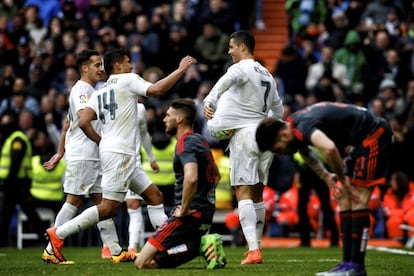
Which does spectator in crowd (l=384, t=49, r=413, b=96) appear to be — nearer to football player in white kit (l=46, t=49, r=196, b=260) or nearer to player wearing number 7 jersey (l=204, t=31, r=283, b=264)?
player wearing number 7 jersey (l=204, t=31, r=283, b=264)

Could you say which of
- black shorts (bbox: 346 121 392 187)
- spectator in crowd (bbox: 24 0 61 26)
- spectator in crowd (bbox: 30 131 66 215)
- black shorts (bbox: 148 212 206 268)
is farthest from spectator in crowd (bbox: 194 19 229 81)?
black shorts (bbox: 346 121 392 187)

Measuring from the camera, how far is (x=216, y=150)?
69.7 feet

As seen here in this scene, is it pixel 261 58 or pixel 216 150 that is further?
pixel 261 58

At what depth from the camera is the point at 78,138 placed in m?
13.8

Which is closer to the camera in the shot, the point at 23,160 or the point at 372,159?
the point at 372,159

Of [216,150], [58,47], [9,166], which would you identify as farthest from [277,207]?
[58,47]

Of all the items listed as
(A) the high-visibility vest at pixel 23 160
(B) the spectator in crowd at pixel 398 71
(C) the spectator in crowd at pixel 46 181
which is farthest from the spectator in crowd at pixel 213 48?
A: (A) the high-visibility vest at pixel 23 160

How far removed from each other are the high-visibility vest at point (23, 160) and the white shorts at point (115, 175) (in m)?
7.69

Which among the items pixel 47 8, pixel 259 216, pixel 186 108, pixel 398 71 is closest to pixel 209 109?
pixel 186 108

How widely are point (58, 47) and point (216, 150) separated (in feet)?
19.6

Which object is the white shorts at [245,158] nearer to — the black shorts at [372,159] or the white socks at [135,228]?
the white socks at [135,228]

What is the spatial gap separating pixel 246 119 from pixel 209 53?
1102 cm

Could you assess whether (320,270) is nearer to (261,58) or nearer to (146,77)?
(146,77)

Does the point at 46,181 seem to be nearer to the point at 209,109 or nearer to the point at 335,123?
the point at 209,109
